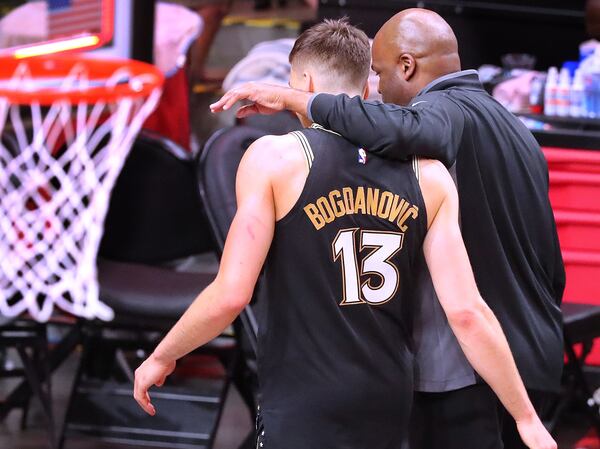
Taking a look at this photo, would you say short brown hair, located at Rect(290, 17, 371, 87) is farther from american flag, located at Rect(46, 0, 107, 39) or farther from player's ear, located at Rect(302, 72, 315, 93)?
american flag, located at Rect(46, 0, 107, 39)

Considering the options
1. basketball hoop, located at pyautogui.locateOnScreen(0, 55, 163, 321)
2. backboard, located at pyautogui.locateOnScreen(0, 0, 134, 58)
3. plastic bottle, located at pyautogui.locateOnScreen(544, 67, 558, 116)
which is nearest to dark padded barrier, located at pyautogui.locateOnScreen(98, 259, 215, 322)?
basketball hoop, located at pyautogui.locateOnScreen(0, 55, 163, 321)

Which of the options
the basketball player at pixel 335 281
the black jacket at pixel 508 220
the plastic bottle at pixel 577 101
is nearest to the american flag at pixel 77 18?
the plastic bottle at pixel 577 101

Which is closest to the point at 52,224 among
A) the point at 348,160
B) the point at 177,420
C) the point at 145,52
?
the point at 177,420

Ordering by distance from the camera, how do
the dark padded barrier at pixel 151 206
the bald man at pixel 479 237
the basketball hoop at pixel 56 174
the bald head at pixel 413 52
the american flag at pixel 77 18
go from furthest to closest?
the american flag at pixel 77 18 < the dark padded barrier at pixel 151 206 < the basketball hoop at pixel 56 174 < the bald head at pixel 413 52 < the bald man at pixel 479 237

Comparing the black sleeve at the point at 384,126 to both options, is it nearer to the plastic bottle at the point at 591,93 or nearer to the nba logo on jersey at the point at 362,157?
the nba logo on jersey at the point at 362,157

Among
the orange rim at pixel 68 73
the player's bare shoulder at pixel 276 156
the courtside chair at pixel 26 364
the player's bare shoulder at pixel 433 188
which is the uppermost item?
the player's bare shoulder at pixel 276 156

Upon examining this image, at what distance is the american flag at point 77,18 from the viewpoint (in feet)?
23.1

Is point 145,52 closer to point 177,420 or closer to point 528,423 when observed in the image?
point 177,420

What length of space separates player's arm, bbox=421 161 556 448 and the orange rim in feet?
10.1

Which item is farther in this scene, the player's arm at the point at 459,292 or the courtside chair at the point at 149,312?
the courtside chair at the point at 149,312

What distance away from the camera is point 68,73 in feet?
19.2

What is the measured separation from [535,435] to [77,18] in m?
4.90

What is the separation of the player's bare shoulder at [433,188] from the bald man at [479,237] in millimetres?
194

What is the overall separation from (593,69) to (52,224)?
276 cm
